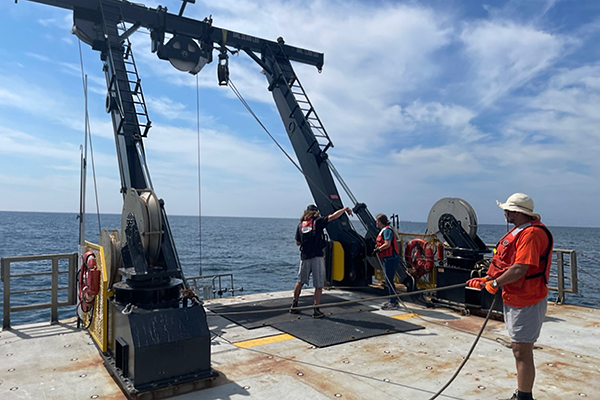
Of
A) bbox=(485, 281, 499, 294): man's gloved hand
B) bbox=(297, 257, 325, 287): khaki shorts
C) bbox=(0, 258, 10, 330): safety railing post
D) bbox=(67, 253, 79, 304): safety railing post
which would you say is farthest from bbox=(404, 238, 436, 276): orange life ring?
bbox=(0, 258, 10, 330): safety railing post

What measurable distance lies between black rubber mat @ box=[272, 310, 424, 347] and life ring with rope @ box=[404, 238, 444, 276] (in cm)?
207

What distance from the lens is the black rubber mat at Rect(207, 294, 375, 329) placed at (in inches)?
272

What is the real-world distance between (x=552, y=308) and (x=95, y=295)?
7.61 meters

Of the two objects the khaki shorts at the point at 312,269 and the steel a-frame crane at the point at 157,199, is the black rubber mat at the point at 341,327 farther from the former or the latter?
the steel a-frame crane at the point at 157,199

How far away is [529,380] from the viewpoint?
3721 millimetres

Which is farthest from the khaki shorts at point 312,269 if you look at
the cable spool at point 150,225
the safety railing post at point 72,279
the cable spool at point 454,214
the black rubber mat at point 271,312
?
the safety railing post at point 72,279

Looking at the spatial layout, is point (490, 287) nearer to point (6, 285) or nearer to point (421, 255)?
point (421, 255)

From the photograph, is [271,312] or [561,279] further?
[561,279]

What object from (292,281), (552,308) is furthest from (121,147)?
(292,281)

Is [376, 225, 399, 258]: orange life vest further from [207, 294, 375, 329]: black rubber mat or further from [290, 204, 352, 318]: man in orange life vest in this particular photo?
[290, 204, 352, 318]: man in orange life vest

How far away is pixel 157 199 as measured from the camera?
16.4 ft

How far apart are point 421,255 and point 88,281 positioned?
244 inches

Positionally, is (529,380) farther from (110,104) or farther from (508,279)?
(110,104)

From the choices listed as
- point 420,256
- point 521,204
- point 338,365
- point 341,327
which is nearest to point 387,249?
point 420,256
